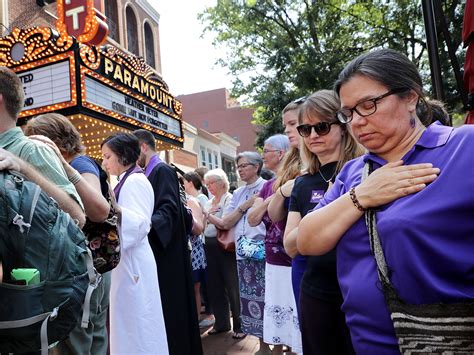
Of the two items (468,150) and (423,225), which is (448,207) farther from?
(468,150)

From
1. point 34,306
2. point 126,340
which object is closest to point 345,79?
point 34,306

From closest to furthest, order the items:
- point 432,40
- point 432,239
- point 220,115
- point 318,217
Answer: point 432,239
point 318,217
point 432,40
point 220,115

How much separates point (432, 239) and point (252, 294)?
3.10 metres

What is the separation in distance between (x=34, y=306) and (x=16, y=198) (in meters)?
0.38

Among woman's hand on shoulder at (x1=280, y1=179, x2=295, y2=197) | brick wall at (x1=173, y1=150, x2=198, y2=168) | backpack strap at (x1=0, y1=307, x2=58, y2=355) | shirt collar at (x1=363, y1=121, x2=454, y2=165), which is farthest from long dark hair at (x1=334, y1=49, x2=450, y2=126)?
brick wall at (x1=173, y1=150, x2=198, y2=168)

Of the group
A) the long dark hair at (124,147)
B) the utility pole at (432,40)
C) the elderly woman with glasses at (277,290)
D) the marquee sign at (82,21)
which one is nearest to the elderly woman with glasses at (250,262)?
the elderly woman with glasses at (277,290)

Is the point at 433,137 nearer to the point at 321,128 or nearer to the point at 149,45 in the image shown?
the point at 321,128

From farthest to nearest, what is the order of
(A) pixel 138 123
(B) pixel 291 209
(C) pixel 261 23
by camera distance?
(C) pixel 261 23 → (A) pixel 138 123 → (B) pixel 291 209

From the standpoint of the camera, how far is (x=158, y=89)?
978 centimetres

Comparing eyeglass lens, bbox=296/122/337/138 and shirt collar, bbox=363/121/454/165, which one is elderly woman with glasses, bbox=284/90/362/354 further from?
shirt collar, bbox=363/121/454/165

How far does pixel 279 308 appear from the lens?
3.28 meters

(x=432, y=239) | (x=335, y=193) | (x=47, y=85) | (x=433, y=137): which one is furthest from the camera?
(x=47, y=85)

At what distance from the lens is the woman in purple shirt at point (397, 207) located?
3.68 ft

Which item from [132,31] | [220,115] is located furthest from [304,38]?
[220,115]
